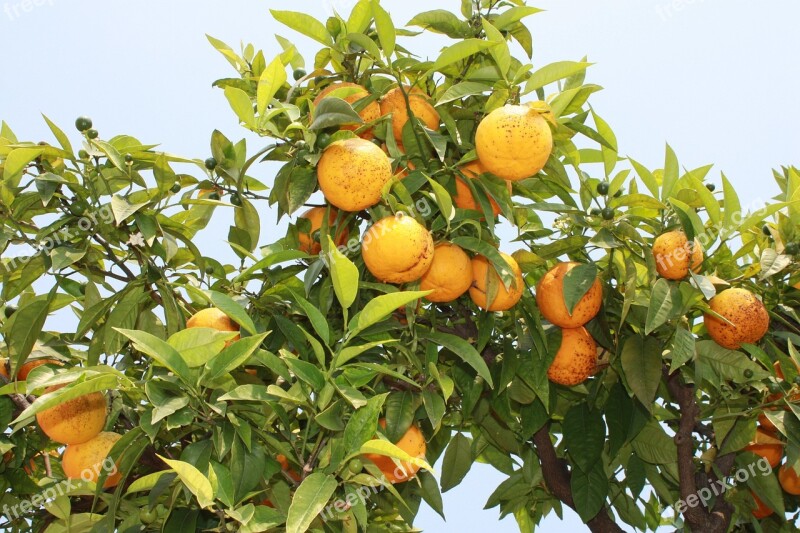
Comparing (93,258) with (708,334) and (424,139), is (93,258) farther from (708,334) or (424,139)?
(708,334)

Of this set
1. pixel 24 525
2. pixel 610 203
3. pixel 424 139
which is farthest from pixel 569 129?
pixel 24 525

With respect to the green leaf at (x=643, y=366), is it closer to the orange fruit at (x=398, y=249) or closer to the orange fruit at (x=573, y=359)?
the orange fruit at (x=573, y=359)

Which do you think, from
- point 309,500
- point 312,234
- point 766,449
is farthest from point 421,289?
point 766,449

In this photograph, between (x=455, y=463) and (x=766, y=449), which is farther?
(x=455, y=463)

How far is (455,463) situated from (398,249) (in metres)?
0.88

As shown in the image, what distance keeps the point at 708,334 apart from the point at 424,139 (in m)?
0.86

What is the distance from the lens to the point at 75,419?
1891 millimetres

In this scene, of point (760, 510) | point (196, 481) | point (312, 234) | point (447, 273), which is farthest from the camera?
point (760, 510)

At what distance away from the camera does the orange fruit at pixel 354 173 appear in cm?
174

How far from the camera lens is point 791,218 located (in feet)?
6.98

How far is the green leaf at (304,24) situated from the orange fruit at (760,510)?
1.60m

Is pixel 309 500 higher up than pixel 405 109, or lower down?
lower down

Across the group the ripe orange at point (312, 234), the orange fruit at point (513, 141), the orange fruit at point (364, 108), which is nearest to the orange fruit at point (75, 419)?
the ripe orange at point (312, 234)

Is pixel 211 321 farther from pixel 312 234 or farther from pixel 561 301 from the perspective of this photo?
pixel 561 301
